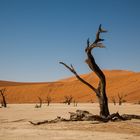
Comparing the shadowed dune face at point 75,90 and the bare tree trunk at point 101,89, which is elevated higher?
the shadowed dune face at point 75,90

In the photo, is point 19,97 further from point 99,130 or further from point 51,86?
point 99,130

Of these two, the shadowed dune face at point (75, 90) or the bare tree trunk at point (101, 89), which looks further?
the shadowed dune face at point (75, 90)

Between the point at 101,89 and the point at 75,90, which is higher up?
the point at 75,90

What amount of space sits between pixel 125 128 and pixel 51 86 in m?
130

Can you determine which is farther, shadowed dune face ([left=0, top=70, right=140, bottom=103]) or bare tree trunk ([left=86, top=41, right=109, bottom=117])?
shadowed dune face ([left=0, top=70, right=140, bottom=103])

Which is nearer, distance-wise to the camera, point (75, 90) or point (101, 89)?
point (101, 89)

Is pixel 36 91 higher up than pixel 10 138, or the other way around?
pixel 36 91

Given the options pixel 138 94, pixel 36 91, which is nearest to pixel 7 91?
pixel 36 91

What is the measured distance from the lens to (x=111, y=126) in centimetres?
1423

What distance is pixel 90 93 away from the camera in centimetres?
11875

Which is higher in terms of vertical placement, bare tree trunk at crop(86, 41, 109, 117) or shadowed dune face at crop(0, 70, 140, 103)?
shadowed dune face at crop(0, 70, 140, 103)

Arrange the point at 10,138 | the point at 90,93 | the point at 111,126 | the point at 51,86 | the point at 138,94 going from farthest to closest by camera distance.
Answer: the point at 51,86 → the point at 90,93 → the point at 138,94 → the point at 111,126 → the point at 10,138

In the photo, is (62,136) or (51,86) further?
(51,86)

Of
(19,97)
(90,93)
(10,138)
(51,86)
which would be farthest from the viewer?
(51,86)
